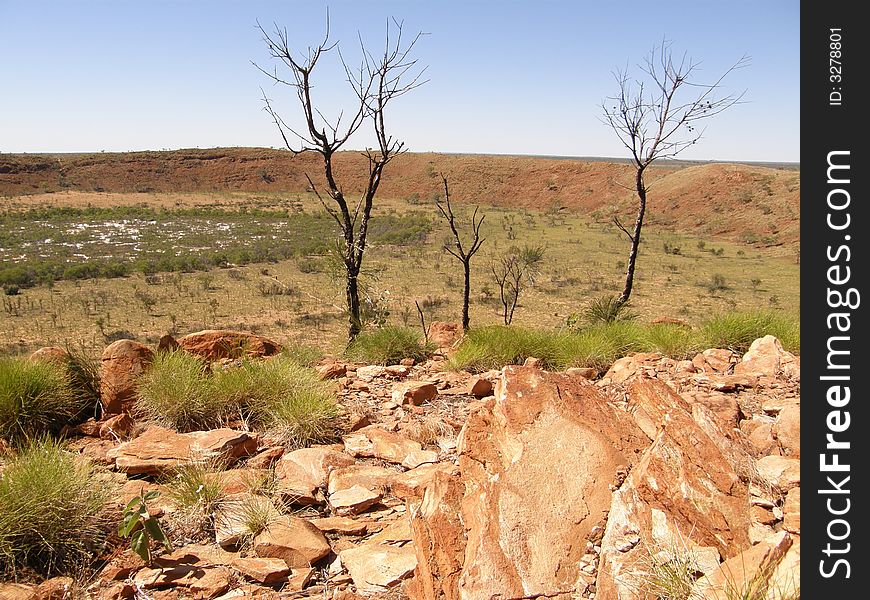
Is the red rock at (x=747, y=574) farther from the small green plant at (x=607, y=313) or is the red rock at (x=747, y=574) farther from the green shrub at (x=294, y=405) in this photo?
the small green plant at (x=607, y=313)

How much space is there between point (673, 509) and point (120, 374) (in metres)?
4.37

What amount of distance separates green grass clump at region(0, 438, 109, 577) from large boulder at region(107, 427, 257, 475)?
1.68 ft

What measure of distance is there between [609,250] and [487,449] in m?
29.1

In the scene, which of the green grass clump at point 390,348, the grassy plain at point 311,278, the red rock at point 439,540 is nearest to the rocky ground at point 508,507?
the red rock at point 439,540

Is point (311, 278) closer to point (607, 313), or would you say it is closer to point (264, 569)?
point (607, 313)

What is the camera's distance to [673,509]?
2357 mm

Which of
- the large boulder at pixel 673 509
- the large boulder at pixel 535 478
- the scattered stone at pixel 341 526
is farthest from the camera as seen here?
the scattered stone at pixel 341 526

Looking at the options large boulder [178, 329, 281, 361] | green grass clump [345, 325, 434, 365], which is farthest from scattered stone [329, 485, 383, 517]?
green grass clump [345, 325, 434, 365]

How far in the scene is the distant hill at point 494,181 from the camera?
4000 cm

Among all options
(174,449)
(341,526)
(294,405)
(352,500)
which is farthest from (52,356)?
(341,526)

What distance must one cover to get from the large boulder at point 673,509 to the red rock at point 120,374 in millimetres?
4022

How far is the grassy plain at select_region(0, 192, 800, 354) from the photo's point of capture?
49.3ft

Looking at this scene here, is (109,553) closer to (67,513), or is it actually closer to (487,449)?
(67,513)

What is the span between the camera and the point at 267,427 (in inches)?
178
